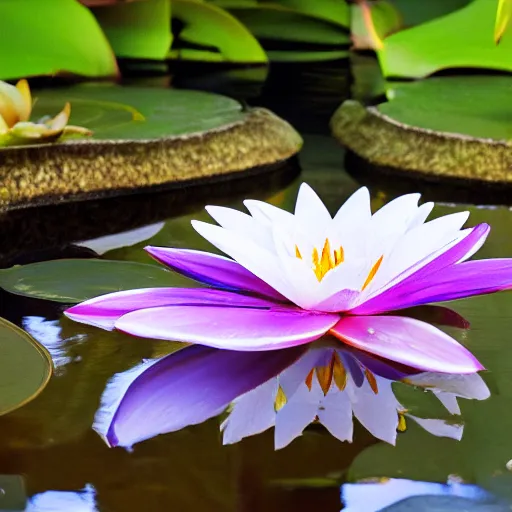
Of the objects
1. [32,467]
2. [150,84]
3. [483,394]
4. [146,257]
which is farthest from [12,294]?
[150,84]

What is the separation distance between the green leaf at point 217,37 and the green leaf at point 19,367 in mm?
1475

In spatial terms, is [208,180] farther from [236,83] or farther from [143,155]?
[236,83]

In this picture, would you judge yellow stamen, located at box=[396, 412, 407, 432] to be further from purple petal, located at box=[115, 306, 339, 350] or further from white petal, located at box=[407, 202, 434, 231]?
white petal, located at box=[407, 202, 434, 231]

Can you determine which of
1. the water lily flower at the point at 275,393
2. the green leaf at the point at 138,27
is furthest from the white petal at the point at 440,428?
the green leaf at the point at 138,27

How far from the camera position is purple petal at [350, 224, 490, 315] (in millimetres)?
542

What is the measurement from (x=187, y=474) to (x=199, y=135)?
69cm

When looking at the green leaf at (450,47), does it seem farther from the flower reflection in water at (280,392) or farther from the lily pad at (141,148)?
the flower reflection in water at (280,392)

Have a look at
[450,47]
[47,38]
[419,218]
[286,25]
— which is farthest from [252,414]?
[286,25]

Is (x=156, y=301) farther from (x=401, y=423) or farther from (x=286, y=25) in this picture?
(x=286, y=25)

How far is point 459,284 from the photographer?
1.87 feet

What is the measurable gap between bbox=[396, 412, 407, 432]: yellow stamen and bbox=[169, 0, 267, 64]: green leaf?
5.17ft

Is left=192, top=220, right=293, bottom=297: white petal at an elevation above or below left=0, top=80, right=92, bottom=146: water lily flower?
above

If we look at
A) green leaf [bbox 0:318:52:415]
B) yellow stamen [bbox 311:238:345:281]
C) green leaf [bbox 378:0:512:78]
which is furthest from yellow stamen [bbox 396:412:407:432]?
green leaf [bbox 378:0:512:78]

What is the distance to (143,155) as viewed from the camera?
100 cm
